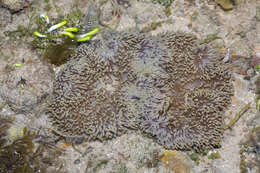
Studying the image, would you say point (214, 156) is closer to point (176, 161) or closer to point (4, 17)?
point (176, 161)

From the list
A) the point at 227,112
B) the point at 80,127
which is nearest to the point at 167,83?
the point at 227,112

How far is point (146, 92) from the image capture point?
15.9 feet

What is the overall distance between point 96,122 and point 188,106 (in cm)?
180

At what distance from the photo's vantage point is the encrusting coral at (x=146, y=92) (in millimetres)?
4711

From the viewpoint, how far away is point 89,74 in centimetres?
493

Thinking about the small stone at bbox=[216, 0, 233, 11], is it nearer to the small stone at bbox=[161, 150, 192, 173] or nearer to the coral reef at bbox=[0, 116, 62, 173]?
the small stone at bbox=[161, 150, 192, 173]

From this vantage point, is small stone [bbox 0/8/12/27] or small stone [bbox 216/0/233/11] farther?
small stone [bbox 0/8/12/27]

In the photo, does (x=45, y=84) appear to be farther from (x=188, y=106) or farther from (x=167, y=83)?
(x=188, y=106)

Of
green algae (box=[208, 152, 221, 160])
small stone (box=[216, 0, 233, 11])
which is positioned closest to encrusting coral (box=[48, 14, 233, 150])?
green algae (box=[208, 152, 221, 160])

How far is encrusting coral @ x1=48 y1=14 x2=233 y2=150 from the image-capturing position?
471 centimetres

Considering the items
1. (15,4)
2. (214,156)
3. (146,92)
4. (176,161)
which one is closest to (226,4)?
(146,92)

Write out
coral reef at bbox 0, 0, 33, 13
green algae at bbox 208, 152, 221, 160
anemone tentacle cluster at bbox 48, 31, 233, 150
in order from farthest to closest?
coral reef at bbox 0, 0, 33, 13 < green algae at bbox 208, 152, 221, 160 < anemone tentacle cluster at bbox 48, 31, 233, 150

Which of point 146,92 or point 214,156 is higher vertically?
point 146,92

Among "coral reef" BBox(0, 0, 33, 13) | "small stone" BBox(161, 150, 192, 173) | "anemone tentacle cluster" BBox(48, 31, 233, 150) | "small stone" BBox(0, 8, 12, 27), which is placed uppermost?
"coral reef" BBox(0, 0, 33, 13)
